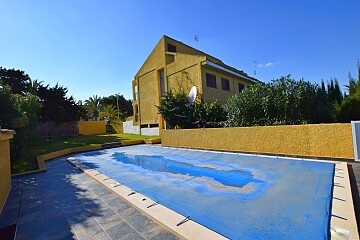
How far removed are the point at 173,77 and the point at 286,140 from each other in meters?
17.1

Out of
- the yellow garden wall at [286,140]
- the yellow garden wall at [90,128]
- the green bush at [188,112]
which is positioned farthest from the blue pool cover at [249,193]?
the yellow garden wall at [90,128]

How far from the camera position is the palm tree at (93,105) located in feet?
193

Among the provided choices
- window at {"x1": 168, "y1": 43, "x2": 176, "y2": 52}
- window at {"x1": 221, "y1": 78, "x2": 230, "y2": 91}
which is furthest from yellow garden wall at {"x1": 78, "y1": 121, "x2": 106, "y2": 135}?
window at {"x1": 221, "y1": 78, "x2": 230, "y2": 91}

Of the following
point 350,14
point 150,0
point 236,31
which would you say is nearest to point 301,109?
point 350,14

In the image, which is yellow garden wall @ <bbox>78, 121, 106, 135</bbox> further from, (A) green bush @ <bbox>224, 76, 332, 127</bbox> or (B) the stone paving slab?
(A) green bush @ <bbox>224, 76, 332, 127</bbox>

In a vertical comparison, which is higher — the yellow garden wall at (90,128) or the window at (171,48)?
the window at (171,48)

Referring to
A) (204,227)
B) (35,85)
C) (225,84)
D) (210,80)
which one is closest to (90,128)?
(35,85)

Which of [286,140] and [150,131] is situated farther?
[150,131]

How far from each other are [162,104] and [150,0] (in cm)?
1022

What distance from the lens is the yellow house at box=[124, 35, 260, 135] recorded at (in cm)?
2208

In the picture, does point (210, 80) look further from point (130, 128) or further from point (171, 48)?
point (130, 128)

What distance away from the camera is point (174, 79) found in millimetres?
25078

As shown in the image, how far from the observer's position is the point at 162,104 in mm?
21109

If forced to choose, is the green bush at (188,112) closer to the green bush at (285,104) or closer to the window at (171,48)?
the green bush at (285,104)
